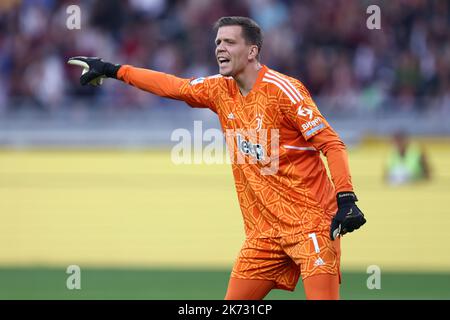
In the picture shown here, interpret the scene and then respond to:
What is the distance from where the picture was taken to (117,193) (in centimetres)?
1338

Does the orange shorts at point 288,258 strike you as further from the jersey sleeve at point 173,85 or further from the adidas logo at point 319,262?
the jersey sleeve at point 173,85

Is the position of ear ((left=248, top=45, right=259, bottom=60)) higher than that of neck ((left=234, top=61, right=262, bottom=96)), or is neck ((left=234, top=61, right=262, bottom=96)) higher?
ear ((left=248, top=45, right=259, bottom=60))

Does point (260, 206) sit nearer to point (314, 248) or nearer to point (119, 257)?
point (314, 248)

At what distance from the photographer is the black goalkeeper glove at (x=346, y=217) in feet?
19.1

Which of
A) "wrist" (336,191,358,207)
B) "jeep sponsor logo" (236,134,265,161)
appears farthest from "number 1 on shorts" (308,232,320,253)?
"jeep sponsor logo" (236,134,265,161)

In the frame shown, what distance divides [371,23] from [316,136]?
11.9 m

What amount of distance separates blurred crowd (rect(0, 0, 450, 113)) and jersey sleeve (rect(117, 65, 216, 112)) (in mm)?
9140

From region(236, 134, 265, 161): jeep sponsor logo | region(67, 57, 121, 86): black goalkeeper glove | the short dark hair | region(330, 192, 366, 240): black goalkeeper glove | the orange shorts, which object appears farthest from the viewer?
region(67, 57, 121, 86): black goalkeeper glove

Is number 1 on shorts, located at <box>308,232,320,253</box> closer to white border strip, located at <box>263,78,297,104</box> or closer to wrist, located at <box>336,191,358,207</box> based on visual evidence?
wrist, located at <box>336,191,358,207</box>

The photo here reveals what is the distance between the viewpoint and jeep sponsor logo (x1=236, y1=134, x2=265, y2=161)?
6.27 meters

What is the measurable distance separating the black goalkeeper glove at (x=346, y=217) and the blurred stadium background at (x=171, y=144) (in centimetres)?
385

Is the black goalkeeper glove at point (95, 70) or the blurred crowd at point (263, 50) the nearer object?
the black goalkeeper glove at point (95, 70)

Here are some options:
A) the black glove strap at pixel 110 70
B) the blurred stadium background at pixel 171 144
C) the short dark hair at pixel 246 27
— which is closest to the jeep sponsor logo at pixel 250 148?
the short dark hair at pixel 246 27

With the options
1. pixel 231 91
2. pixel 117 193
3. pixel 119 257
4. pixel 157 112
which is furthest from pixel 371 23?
pixel 231 91
